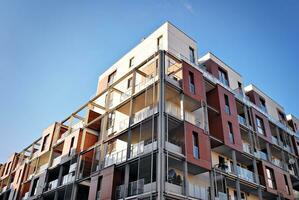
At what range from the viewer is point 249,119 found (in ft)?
105

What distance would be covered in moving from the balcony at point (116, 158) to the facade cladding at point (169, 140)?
98 millimetres

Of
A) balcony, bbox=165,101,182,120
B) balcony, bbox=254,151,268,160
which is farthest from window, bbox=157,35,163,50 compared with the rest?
A: balcony, bbox=254,151,268,160

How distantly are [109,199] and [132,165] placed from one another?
307 cm

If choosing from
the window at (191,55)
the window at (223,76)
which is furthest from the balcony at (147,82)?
the window at (223,76)

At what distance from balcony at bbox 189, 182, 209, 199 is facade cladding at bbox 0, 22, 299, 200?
0.24 ft

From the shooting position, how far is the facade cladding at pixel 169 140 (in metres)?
21.7

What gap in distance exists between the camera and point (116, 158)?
2452cm

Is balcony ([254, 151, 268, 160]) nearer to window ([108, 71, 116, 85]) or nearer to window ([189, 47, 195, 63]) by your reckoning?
window ([189, 47, 195, 63])

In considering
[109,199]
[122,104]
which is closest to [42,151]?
[122,104]

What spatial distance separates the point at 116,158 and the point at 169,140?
483 cm

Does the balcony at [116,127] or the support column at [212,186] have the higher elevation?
the balcony at [116,127]

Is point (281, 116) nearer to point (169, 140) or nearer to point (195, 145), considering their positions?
point (195, 145)

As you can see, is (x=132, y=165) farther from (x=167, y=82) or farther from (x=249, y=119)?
(x=249, y=119)

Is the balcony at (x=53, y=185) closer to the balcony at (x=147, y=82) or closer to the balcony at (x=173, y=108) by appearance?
the balcony at (x=147, y=82)
